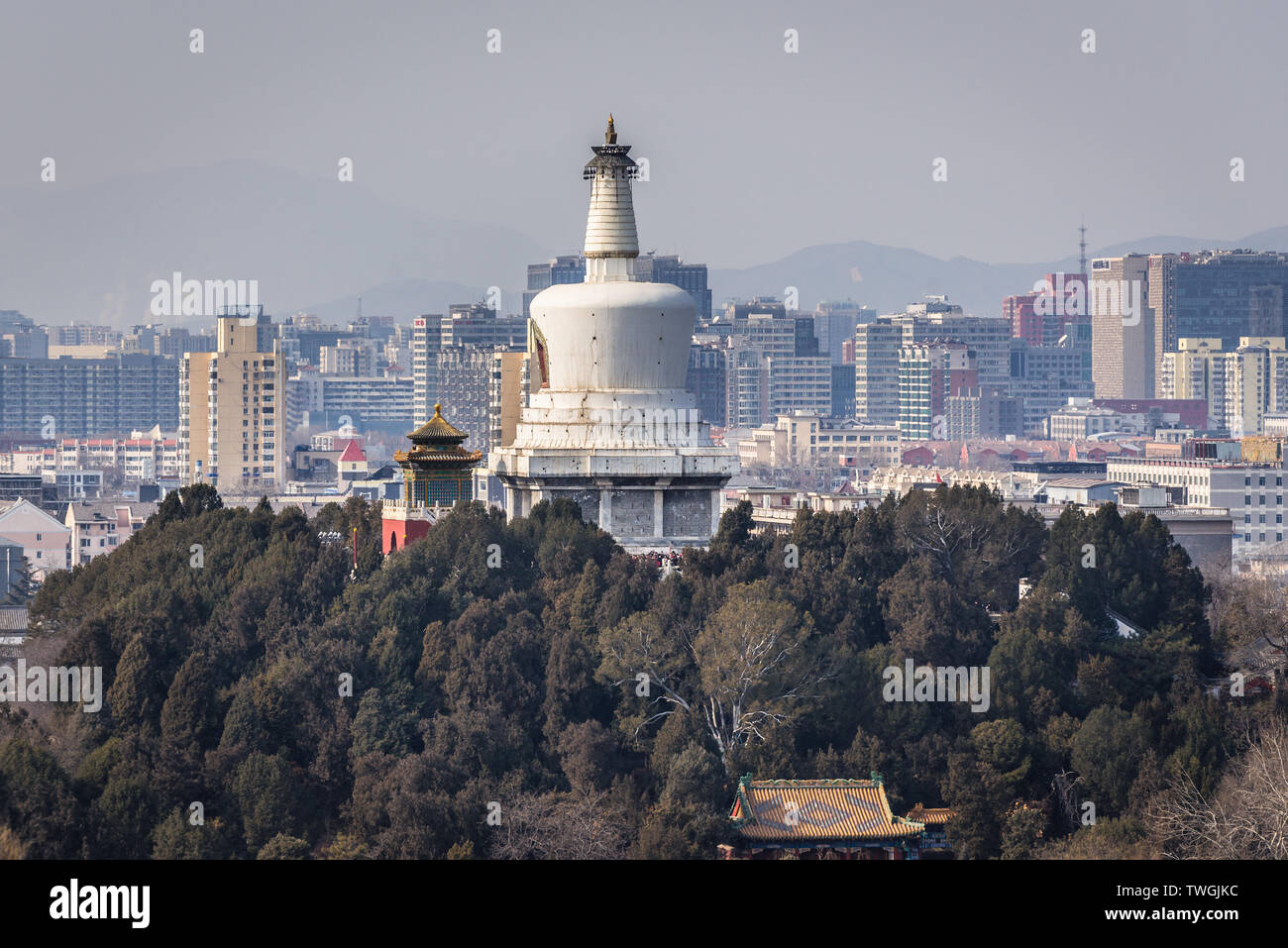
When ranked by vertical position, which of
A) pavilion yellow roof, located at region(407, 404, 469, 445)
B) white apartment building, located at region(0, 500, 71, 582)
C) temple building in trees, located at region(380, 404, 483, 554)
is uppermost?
pavilion yellow roof, located at region(407, 404, 469, 445)

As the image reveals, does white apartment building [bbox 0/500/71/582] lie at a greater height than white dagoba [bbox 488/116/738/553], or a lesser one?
lesser

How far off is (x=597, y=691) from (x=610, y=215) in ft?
37.9

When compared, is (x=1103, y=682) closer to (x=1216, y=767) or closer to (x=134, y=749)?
(x=1216, y=767)

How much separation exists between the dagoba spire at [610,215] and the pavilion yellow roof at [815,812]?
14.1m

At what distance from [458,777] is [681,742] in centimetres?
361

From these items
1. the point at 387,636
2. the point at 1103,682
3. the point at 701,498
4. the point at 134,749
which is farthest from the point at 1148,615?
the point at 134,749

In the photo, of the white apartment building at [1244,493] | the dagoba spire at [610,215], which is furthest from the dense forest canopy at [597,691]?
the white apartment building at [1244,493]

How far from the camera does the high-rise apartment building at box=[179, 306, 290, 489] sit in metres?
156

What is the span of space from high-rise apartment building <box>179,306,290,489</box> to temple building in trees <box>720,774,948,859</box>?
10460cm

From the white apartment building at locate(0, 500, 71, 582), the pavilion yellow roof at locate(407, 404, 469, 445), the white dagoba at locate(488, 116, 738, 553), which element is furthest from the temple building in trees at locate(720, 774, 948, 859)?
the white apartment building at locate(0, 500, 71, 582)

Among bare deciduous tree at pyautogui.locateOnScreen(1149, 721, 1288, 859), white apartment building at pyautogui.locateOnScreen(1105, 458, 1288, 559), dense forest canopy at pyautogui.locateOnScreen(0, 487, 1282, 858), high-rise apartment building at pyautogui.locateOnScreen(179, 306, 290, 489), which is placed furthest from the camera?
high-rise apartment building at pyautogui.locateOnScreen(179, 306, 290, 489)

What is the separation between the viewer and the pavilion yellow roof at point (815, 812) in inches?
2015
